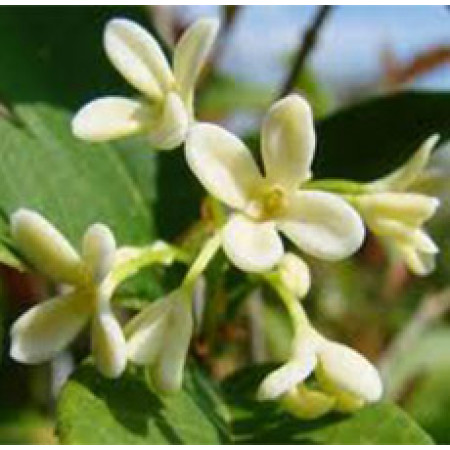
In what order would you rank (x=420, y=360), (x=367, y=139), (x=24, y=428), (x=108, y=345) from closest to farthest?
(x=108, y=345) < (x=367, y=139) < (x=24, y=428) < (x=420, y=360)

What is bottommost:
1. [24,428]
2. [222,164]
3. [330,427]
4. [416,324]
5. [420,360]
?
[420,360]

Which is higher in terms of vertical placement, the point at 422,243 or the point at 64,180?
the point at 64,180

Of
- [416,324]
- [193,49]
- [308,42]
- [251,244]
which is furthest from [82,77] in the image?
[416,324]

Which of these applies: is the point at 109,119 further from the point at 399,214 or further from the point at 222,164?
the point at 399,214

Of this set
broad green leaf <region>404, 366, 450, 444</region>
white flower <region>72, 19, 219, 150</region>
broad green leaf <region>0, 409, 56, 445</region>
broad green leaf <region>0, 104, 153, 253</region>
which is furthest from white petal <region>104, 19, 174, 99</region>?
broad green leaf <region>404, 366, 450, 444</region>

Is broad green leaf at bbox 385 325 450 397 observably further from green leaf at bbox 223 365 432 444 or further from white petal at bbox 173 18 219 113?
white petal at bbox 173 18 219 113

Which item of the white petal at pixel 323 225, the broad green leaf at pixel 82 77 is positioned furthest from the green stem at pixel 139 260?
the broad green leaf at pixel 82 77

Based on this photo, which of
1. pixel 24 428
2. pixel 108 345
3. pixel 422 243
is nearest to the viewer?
pixel 108 345

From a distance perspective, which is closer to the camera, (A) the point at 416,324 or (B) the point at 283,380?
(B) the point at 283,380

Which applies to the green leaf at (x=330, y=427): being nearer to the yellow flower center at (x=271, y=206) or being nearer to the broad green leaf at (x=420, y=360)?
the yellow flower center at (x=271, y=206)
